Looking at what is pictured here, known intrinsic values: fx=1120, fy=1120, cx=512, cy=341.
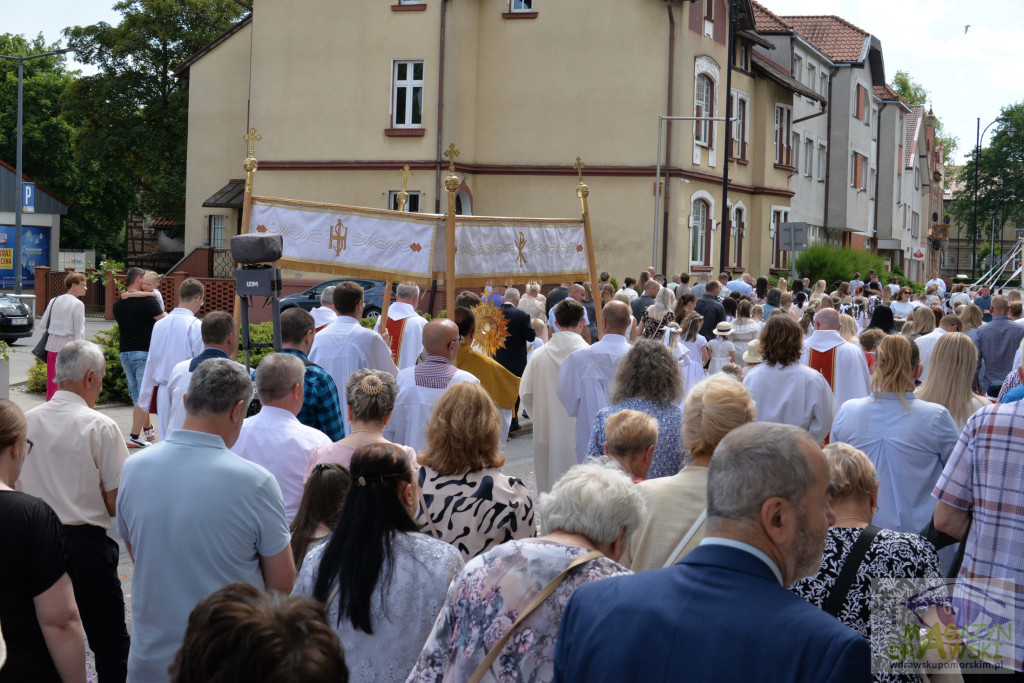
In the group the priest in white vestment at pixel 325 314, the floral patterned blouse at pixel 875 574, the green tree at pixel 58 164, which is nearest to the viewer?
the floral patterned blouse at pixel 875 574

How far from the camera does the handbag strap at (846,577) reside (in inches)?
142

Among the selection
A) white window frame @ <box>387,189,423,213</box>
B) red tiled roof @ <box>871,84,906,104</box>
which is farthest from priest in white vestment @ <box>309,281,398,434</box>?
red tiled roof @ <box>871,84,906,104</box>

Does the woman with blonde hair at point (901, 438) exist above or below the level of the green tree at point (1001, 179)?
below

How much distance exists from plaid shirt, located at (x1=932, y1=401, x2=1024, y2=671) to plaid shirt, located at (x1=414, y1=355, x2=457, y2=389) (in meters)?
3.80

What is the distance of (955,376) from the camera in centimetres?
662

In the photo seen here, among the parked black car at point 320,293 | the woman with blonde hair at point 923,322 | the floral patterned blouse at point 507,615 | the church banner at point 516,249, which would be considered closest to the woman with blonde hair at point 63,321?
the church banner at point 516,249

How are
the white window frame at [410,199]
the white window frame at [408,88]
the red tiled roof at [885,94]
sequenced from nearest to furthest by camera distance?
the white window frame at [410,199] → the white window frame at [408,88] → the red tiled roof at [885,94]

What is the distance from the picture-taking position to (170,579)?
418 centimetres

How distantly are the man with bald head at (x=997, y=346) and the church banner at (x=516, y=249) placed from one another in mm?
4716

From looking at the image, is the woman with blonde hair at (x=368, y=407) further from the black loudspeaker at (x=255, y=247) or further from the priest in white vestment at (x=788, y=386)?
the priest in white vestment at (x=788, y=386)

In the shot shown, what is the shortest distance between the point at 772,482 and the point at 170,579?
2482mm

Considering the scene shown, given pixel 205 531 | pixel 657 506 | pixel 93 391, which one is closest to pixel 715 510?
pixel 657 506

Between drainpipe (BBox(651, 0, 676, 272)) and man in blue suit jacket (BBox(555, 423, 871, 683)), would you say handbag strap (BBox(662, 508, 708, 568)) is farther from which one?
drainpipe (BBox(651, 0, 676, 272))

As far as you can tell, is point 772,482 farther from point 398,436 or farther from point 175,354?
A: point 175,354
